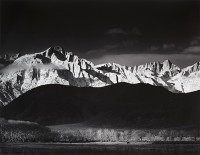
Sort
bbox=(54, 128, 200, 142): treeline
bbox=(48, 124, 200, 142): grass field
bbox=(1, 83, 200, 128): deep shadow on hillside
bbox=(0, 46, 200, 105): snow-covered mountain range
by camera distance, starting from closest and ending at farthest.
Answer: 1. bbox=(0, 46, 200, 105): snow-covered mountain range
2. bbox=(54, 128, 200, 142): treeline
3. bbox=(48, 124, 200, 142): grass field
4. bbox=(1, 83, 200, 128): deep shadow on hillside

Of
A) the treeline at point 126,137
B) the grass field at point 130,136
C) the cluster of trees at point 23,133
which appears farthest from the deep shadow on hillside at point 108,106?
the cluster of trees at point 23,133

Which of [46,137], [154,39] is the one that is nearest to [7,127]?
[46,137]

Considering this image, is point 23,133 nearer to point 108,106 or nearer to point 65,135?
point 65,135

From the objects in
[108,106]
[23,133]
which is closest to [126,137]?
[23,133]

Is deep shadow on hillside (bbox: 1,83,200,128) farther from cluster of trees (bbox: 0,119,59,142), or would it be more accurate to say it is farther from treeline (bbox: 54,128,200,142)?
cluster of trees (bbox: 0,119,59,142)

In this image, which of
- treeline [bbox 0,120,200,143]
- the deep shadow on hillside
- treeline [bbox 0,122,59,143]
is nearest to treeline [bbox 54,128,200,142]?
treeline [bbox 0,120,200,143]

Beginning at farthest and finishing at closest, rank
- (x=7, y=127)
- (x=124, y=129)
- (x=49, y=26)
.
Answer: (x=124, y=129), (x=7, y=127), (x=49, y=26)

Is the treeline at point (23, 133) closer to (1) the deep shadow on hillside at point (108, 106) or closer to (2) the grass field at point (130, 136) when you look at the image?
(2) the grass field at point (130, 136)

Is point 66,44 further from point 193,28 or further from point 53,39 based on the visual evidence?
point 193,28
